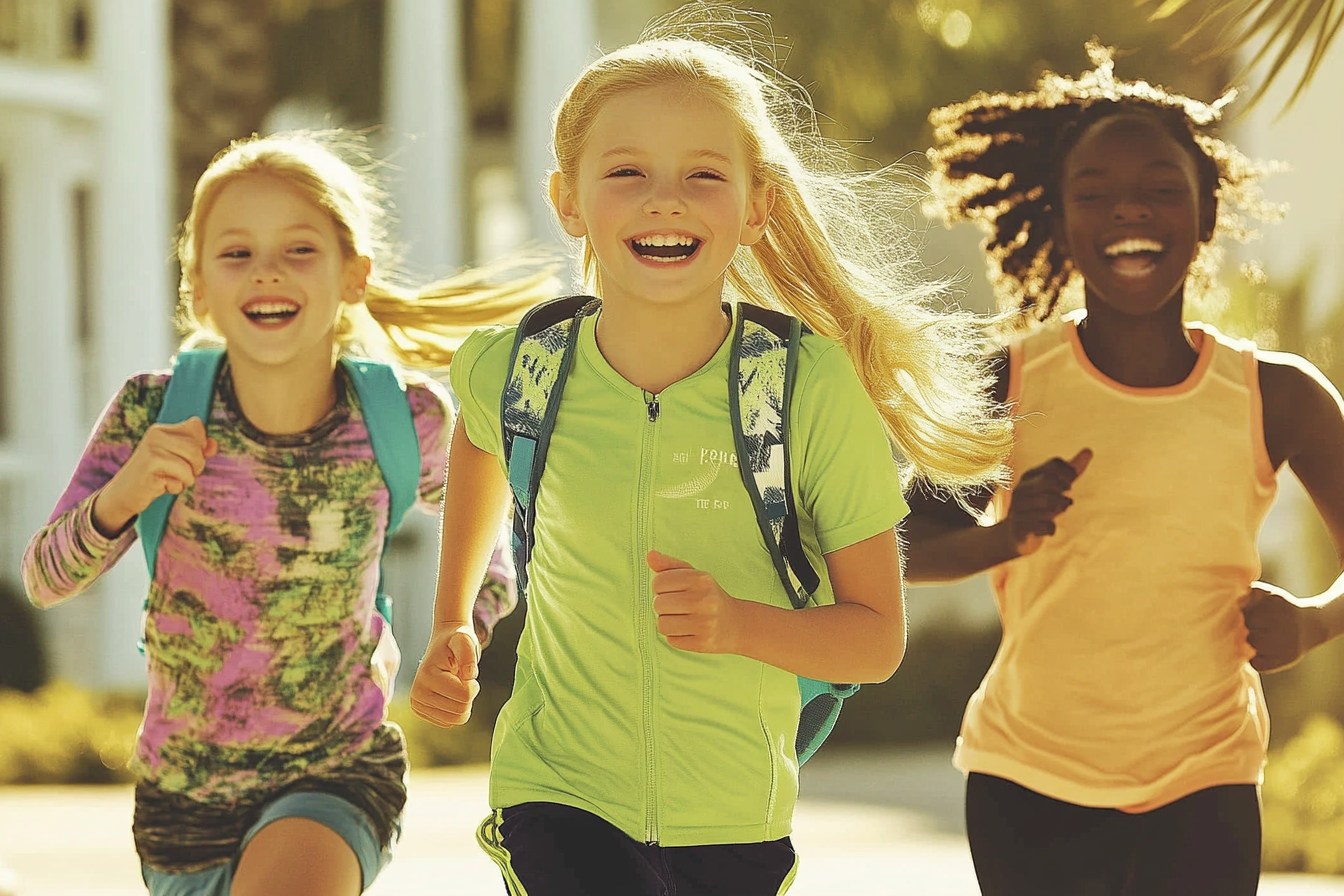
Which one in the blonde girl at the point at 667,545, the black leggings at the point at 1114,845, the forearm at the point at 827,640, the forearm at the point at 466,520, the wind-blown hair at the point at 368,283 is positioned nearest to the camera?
the forearm at the point at 827,640

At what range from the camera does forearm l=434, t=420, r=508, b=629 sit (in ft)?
9.95

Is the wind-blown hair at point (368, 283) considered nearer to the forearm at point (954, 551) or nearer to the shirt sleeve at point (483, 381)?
the shirt sleeve at point (483, 381)

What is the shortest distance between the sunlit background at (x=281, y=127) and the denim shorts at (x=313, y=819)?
18.6 feet

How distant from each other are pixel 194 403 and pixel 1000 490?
151 centimetres

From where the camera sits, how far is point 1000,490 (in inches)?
134

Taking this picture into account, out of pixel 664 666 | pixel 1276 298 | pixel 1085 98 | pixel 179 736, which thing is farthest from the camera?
pixel 1276 298

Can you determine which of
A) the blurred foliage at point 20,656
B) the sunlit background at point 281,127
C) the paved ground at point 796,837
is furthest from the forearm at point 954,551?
the blurred foliage at point 20,656

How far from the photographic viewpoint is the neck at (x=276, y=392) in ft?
11.3

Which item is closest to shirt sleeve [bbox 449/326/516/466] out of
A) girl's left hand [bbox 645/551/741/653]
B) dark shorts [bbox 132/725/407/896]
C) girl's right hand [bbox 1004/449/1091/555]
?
girl's left hand [bbox 645/551/741/653]

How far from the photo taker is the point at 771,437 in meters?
2.72

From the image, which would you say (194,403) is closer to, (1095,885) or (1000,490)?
(1000,490)

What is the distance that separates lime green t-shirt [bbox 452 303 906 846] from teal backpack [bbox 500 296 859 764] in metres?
0.03

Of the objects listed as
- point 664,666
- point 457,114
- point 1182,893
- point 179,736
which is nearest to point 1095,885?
point 1182,893

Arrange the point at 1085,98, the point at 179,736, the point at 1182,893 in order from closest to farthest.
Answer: the point at 1182,893
the point at 179,736
the point at 1085,98
